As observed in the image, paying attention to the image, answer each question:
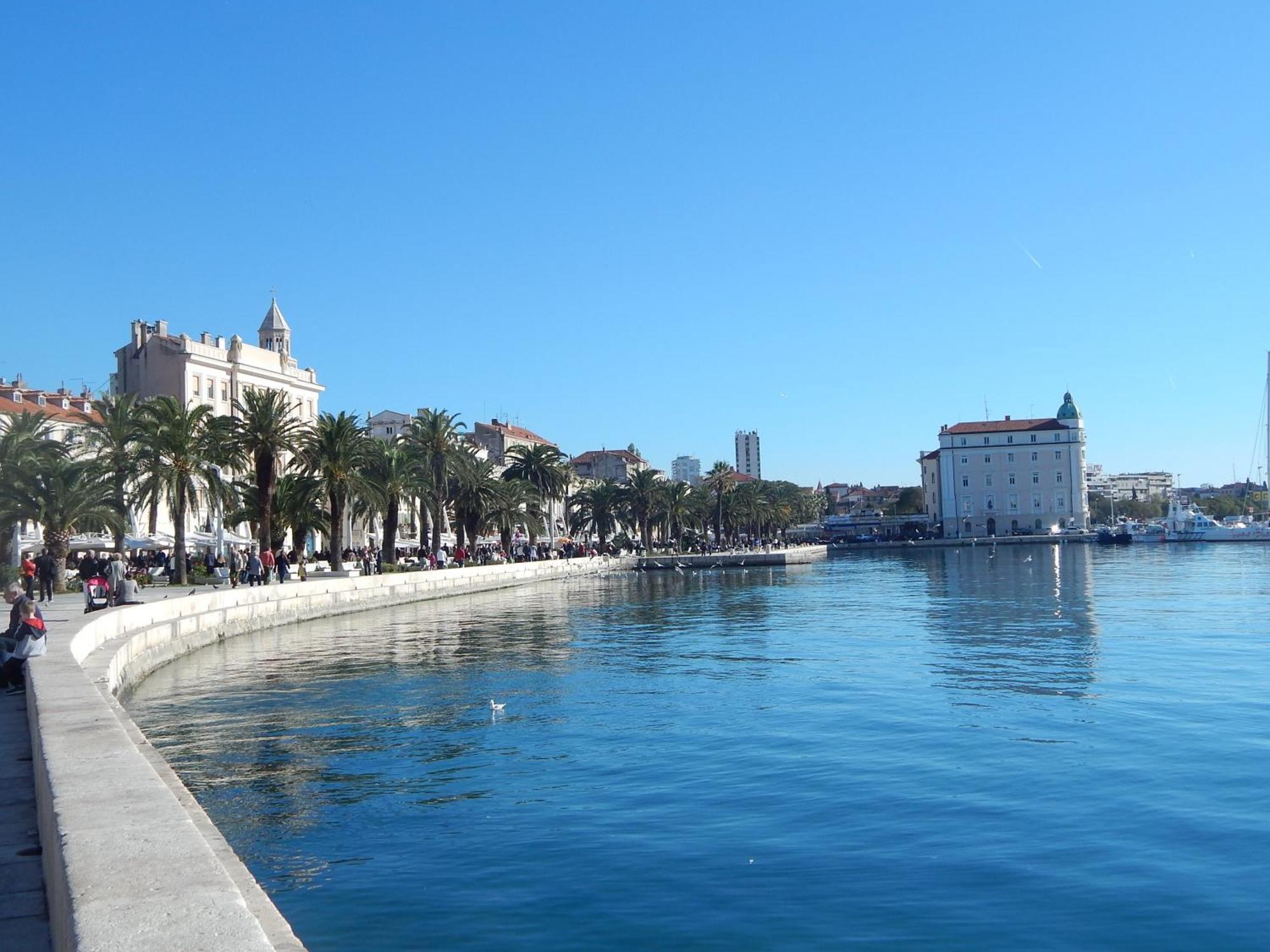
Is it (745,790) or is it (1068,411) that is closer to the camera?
(745,790)

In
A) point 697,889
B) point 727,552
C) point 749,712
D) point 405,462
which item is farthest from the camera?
point 727,552

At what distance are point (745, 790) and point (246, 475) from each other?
2082 inches

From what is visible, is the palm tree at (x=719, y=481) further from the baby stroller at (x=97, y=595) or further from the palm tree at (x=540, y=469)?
the baby stroller at (x=97, y=595)

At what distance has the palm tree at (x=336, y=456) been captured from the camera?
178 feet

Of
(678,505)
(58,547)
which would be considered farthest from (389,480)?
(678,505)

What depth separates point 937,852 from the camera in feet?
37.4

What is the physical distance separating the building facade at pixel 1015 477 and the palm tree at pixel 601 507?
62.8 m

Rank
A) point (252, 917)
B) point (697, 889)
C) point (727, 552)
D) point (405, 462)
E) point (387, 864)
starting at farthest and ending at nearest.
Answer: point (727, 552), point (405, 462), point (387, 864), point (697, 889), point (252, 917)

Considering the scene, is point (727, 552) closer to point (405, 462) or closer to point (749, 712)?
point (405, 462)

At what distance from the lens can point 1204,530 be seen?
153000 millimetres

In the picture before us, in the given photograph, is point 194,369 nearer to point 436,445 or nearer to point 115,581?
point 436,445

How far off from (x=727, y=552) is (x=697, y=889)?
4066 inches

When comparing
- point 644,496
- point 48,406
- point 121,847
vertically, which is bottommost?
point 121,847

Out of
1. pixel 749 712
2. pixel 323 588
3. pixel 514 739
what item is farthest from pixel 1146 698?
pixel 323 588
